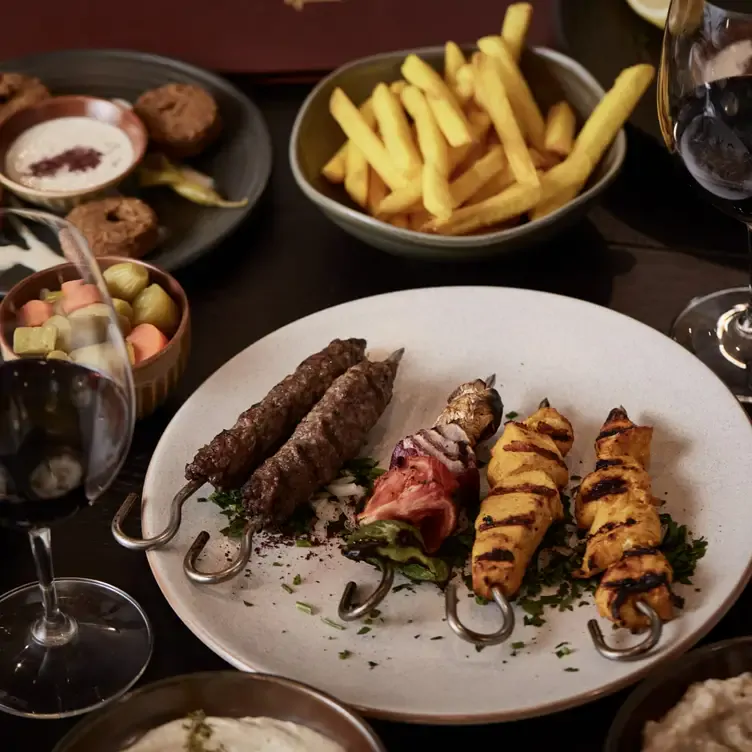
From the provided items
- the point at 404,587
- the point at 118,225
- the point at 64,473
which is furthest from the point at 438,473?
the point at 118,225

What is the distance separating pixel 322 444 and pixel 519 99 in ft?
3.28

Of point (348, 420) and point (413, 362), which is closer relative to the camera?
point (348, 420)

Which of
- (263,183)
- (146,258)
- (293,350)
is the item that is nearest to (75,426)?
(293,350)

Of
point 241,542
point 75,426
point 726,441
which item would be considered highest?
point 75,426

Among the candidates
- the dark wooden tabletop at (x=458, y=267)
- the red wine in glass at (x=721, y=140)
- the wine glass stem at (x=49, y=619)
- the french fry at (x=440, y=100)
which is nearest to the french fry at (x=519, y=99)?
the french fry at (x=440, y=100)

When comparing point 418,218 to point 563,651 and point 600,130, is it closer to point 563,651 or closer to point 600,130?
point 600,130

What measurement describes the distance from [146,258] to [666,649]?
1.35 metres

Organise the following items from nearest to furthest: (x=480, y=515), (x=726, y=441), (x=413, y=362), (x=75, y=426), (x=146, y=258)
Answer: (x=75, y=426), (x=480, y=515), (x=726, y=441), (x=413, y=362), (x=146, y=258)

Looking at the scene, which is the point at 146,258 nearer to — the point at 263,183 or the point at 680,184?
the point at 263,183

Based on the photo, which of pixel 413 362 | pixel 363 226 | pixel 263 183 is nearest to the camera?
pixel 413 362

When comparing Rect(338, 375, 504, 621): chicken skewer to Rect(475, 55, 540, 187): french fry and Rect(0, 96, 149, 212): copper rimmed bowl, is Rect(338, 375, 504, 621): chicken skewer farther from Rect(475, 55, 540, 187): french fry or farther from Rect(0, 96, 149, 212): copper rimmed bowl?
Rect(0, 96, 149, 212): copper rimmed bowl

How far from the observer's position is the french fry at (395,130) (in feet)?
6.76

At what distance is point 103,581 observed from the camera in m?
1.57

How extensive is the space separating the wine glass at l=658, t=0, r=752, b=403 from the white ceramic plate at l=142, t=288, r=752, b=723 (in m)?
0.26
